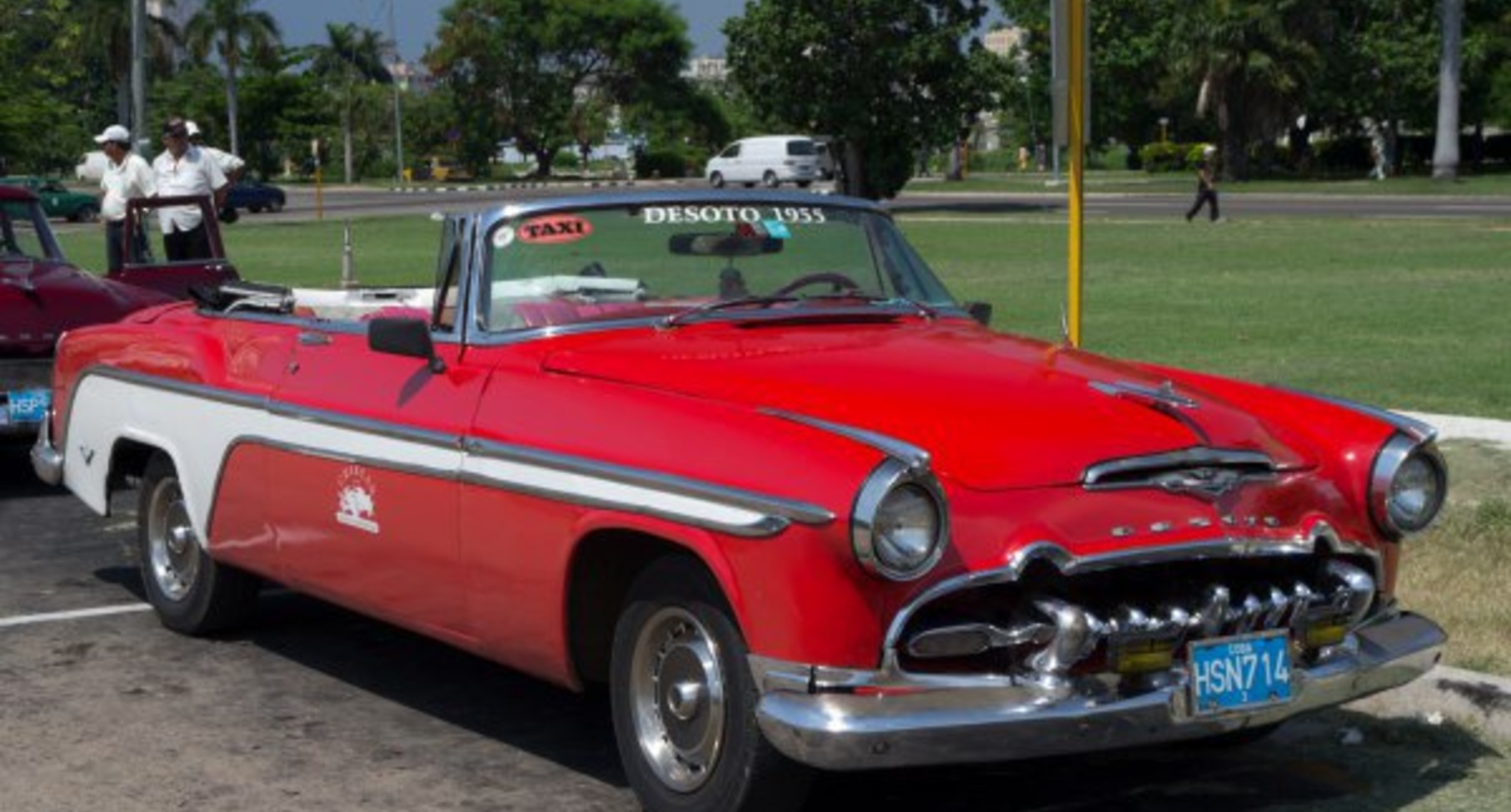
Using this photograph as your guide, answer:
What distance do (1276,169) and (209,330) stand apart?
226 ft

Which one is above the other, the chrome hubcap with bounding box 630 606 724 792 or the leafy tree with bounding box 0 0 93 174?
the leafy tree with bounding box 0 0 93 174

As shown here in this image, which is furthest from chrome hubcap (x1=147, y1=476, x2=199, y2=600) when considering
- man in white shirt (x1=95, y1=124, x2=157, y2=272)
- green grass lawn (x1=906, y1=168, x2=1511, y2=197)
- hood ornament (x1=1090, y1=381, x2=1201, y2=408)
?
green grass lawn (x1=906, y1=168, x2=1511, y2=197)

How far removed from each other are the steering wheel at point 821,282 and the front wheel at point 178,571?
2300 mm

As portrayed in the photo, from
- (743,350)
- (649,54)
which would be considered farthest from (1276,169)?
(743,350)

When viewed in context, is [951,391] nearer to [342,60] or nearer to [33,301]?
[33,301]

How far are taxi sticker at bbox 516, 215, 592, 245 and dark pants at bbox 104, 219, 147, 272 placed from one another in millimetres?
8357

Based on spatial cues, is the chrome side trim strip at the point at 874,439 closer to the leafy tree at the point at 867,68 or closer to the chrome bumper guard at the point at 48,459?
the chrome bumper guard at the point at 48,459

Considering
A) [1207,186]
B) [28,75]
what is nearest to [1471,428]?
[1207,186]

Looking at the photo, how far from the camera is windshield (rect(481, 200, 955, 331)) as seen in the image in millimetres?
6312

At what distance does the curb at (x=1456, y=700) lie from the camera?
617 centimetres

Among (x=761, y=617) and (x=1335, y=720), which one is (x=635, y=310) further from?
(x=1335, y=720)

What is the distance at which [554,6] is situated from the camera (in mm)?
91438

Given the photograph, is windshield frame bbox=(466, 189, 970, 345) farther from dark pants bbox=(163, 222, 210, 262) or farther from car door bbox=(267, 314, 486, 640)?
dark pants bbox=(163, 222, 210, 262)

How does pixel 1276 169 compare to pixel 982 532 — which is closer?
pixel 982 532
